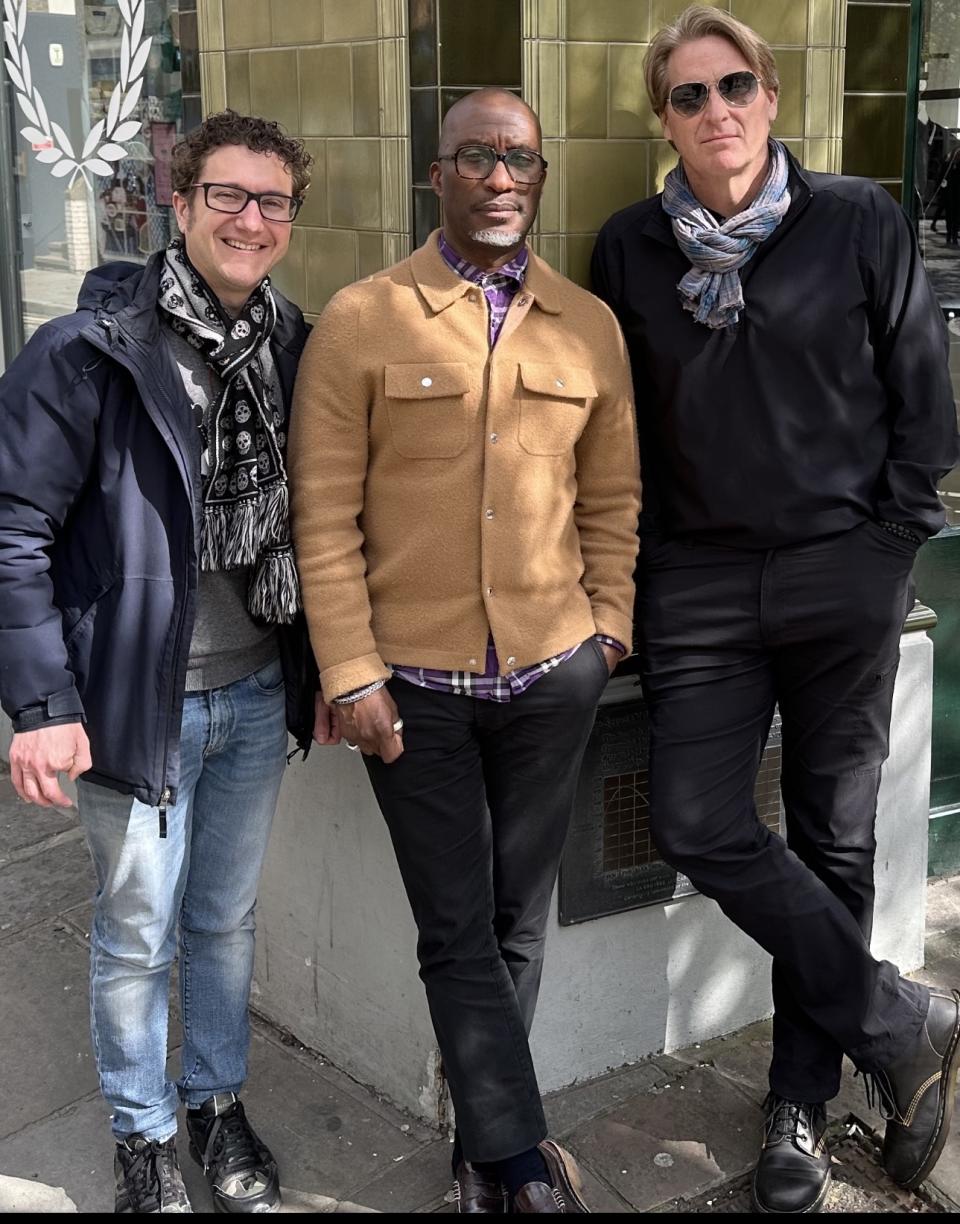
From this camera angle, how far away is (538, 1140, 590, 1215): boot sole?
10.3 feet

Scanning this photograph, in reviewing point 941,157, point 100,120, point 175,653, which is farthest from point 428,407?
point 100,120

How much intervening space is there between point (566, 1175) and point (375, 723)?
1070 mm

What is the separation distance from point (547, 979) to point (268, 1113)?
74 centimetres

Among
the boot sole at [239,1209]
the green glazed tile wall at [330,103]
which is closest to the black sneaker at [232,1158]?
the boot sole at [239,1209]

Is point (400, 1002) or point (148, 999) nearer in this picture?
point (148, 999)

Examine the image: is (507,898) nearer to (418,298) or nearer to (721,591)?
(721,591)

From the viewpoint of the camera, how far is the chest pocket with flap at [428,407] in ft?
9.40

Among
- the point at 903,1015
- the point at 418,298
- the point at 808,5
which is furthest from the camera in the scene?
the point at 808,5

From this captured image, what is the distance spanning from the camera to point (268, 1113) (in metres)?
3.70

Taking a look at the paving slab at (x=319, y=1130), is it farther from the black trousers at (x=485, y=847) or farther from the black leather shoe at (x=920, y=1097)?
the black leather shoe at (x=920, y=1097)

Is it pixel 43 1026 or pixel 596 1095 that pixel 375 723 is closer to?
pixel 596 1095

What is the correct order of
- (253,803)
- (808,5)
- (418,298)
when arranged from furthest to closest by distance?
(808,5) < (253,803) < (418,298)

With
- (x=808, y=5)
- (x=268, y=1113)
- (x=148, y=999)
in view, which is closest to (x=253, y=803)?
(x=148, y=999)

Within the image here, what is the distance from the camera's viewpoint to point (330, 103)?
3.54 m
